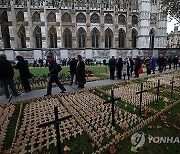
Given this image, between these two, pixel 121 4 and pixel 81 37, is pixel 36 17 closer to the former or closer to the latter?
pixel 81 37

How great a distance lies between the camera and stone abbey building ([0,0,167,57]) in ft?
107

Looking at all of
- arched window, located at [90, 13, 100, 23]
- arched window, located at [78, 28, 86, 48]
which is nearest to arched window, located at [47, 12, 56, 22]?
arched window, located at [78, 28, 86, 48]

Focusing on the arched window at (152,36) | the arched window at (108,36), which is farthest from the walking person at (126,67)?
the arched window at (152,36)

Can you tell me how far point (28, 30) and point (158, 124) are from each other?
33.8 metres

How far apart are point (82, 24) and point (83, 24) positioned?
243 millimetres

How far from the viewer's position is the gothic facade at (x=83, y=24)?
107 ft

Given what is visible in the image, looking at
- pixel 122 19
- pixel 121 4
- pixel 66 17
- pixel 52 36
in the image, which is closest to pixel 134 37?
pixel 122 19

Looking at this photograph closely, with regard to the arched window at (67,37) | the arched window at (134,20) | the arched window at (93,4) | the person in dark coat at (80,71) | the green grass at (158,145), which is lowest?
the green grass at (158,145)

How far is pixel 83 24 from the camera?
35562mm

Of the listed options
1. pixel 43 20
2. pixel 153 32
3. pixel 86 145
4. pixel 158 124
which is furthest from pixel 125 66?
pixel 153 32

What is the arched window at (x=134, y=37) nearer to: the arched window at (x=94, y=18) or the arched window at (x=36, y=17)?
the arched window at (x=94, y=18)

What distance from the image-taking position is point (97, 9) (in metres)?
35.9

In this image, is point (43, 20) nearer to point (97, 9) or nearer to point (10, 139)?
point (97, 9)

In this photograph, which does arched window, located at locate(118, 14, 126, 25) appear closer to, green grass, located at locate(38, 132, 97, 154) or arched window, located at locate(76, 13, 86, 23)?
arched window, located at locate(76, 13, 86, 23)
